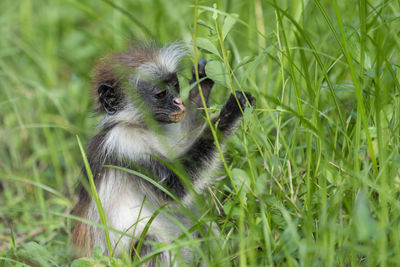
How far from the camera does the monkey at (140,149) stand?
4301 millimetres

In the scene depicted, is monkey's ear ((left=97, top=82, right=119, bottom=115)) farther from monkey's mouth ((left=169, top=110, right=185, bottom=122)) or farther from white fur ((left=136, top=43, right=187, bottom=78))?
monkey's mouth ((left=169, top=110, right=185, bottom=122))

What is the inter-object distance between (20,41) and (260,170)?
4910mm

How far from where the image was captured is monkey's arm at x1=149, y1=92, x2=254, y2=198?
4.25 m

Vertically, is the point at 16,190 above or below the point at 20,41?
below

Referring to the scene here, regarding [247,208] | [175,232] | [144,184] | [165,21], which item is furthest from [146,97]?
[165,21]

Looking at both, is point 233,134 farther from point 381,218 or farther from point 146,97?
point 381,218

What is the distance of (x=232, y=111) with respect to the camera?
13.8 feet

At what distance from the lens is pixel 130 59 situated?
4676 mm

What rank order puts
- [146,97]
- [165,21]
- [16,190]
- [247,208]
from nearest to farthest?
[247,208]
[146,97]
[16,190]
[165,21]

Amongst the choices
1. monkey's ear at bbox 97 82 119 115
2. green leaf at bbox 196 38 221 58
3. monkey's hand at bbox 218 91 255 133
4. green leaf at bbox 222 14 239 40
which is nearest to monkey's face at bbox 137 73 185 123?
monkey's ear at bbox 97 82 119 115

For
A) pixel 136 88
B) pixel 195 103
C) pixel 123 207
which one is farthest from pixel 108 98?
pixel 123 207

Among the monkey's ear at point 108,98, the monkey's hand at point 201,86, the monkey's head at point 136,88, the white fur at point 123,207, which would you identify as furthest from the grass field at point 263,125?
the monkey's ear at point 108,98

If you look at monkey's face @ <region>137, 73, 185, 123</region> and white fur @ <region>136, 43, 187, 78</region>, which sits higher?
white fur @ <region>136, 43, 187, 78</region>

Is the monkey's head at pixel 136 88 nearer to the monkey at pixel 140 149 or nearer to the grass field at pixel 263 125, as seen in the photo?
the monkey at pixel 140 149
